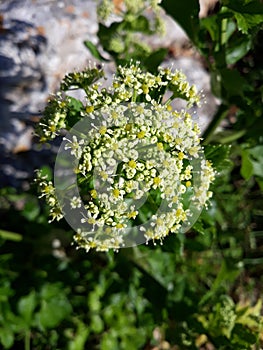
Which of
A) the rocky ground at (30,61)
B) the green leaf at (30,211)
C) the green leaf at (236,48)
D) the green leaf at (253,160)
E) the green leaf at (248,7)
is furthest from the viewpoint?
the rocky ground at (30,61)

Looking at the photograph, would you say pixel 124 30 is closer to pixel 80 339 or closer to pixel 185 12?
pixel 185 12

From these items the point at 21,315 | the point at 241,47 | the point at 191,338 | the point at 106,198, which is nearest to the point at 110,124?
the point at 106,198

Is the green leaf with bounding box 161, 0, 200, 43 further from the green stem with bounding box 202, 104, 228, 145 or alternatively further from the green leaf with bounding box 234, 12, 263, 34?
the green stem with bounding box 202, 104, 228, 145

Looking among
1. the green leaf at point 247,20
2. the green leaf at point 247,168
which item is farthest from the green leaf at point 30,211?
the green leaf at point 247,20

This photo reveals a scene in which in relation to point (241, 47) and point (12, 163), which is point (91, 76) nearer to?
point (241, 47)

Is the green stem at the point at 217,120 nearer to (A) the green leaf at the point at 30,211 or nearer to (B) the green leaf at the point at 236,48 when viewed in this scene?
(B) the green leaf at the point at 236,48
